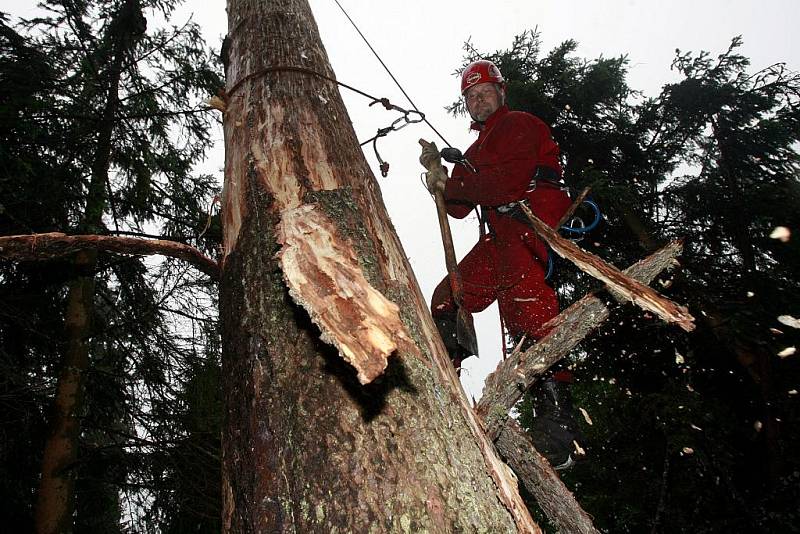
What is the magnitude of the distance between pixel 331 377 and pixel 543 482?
1.24 m

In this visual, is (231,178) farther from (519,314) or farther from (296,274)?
(519,314)

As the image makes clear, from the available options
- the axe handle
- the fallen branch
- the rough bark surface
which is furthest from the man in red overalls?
the rough bark surface

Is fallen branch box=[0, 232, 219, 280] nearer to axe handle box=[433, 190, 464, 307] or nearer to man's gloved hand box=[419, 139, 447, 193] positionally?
axe handle box=[433, 190, 464, 307]

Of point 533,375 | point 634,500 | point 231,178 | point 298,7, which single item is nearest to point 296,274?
point 231,178

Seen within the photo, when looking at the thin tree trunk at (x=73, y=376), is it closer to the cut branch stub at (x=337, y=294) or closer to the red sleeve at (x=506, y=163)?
the red sleeve at (x=506, y=163)

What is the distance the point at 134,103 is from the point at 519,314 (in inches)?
237

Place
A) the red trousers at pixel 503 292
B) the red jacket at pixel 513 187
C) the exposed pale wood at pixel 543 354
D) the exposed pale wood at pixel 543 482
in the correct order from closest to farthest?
the exposed pale wood at pixel 543 354, the exposed pale wood at pixel 543 482, the red trousers at pixel 503 292, the red jacket at pixel 513 187

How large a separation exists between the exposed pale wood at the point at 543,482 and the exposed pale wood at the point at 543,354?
0.58 ft

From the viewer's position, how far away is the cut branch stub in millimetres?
1000

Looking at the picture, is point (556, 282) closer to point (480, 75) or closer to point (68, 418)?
point (480, 75)

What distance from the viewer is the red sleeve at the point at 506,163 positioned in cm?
362

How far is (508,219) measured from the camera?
3705mm

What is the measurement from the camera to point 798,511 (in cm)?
573

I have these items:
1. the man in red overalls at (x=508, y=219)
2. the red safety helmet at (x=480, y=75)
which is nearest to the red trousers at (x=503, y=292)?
the man in red overalls at (x=508, y=219)
